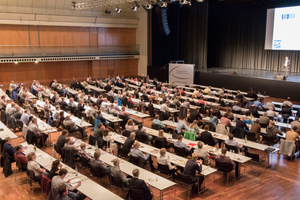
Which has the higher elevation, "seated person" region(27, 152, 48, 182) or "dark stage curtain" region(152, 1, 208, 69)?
"dark stage curtain" region(152, 1, 208, 69)

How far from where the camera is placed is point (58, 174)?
6527mm

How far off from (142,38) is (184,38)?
488 centimetres

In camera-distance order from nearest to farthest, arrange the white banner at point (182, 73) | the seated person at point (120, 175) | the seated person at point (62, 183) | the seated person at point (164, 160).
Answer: the seated person at point (62, 183), the seated person at point (120, 175), the seated person at point (164, 160), the white banner at point (182, 73)

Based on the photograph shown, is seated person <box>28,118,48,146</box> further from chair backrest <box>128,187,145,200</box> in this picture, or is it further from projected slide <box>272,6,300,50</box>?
projected slide <box>272,6,300,50</box>

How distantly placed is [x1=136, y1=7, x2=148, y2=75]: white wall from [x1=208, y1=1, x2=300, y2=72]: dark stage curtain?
240 inches

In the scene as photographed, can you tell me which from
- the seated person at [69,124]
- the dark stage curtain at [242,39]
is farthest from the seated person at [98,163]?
the dark stage curtain at [242,39]

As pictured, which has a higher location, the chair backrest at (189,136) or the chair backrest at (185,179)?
the chair backrest at (189,136)

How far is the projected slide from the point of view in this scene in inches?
771

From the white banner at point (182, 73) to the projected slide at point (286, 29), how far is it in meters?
6.32

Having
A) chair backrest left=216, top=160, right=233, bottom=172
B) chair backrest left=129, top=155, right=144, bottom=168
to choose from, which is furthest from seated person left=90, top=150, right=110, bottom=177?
chair backrest left=216, top=160, right=233, bottom=172

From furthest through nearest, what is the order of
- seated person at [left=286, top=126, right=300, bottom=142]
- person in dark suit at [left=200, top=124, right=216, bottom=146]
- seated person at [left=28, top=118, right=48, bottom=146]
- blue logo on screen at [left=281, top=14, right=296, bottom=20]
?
1. blue logo on screen at [left=281, top=14, right=296, bottom=20]
2. seated person at [left=28, top=118, right=48, bottom=146]
3. seated person at [left=286, top=126, right=300, bottom=142]
4. person in dark suit at [left=200, top=124, right=216, bottom=146]

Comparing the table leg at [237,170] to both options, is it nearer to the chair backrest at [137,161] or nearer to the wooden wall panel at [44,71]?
the chair backrest at [137,161]

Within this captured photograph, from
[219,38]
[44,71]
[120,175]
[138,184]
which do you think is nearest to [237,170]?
[138,184]

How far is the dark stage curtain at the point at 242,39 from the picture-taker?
888 inches
